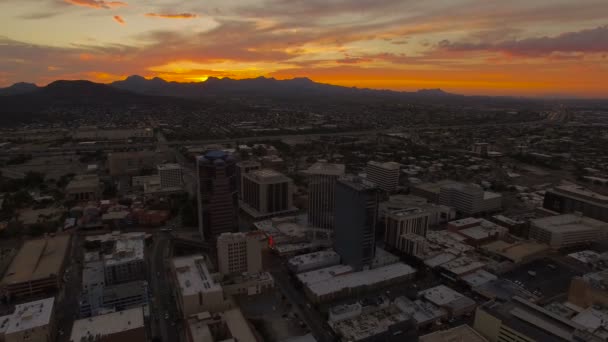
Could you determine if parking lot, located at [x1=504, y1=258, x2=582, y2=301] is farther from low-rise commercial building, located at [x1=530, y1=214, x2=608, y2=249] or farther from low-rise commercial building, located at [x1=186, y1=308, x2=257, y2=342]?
low-rise commercial building, located at [x1=186, y1=308, x2=257, y2=342]

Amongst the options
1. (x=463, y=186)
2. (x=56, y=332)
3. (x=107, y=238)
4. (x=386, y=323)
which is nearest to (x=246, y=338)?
(x=386, y=323)

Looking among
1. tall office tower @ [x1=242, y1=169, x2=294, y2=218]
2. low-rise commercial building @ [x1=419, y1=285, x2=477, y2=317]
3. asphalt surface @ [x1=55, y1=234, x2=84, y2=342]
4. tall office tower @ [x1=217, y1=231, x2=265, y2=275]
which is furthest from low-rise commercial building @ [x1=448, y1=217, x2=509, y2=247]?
asphalt surface @ [x1=55, y1=234, x2=84, y2=342]

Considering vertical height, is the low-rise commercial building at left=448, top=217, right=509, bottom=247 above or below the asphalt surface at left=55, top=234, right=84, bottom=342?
above

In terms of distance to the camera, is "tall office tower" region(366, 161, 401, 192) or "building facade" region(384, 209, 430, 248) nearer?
"building facade" region(384, 209, 430, 248)

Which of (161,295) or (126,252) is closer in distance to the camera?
(161,295)

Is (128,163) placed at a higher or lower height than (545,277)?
higher

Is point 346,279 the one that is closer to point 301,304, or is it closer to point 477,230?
point 301,304

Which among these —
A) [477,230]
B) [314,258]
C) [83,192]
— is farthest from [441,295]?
[83,192]
